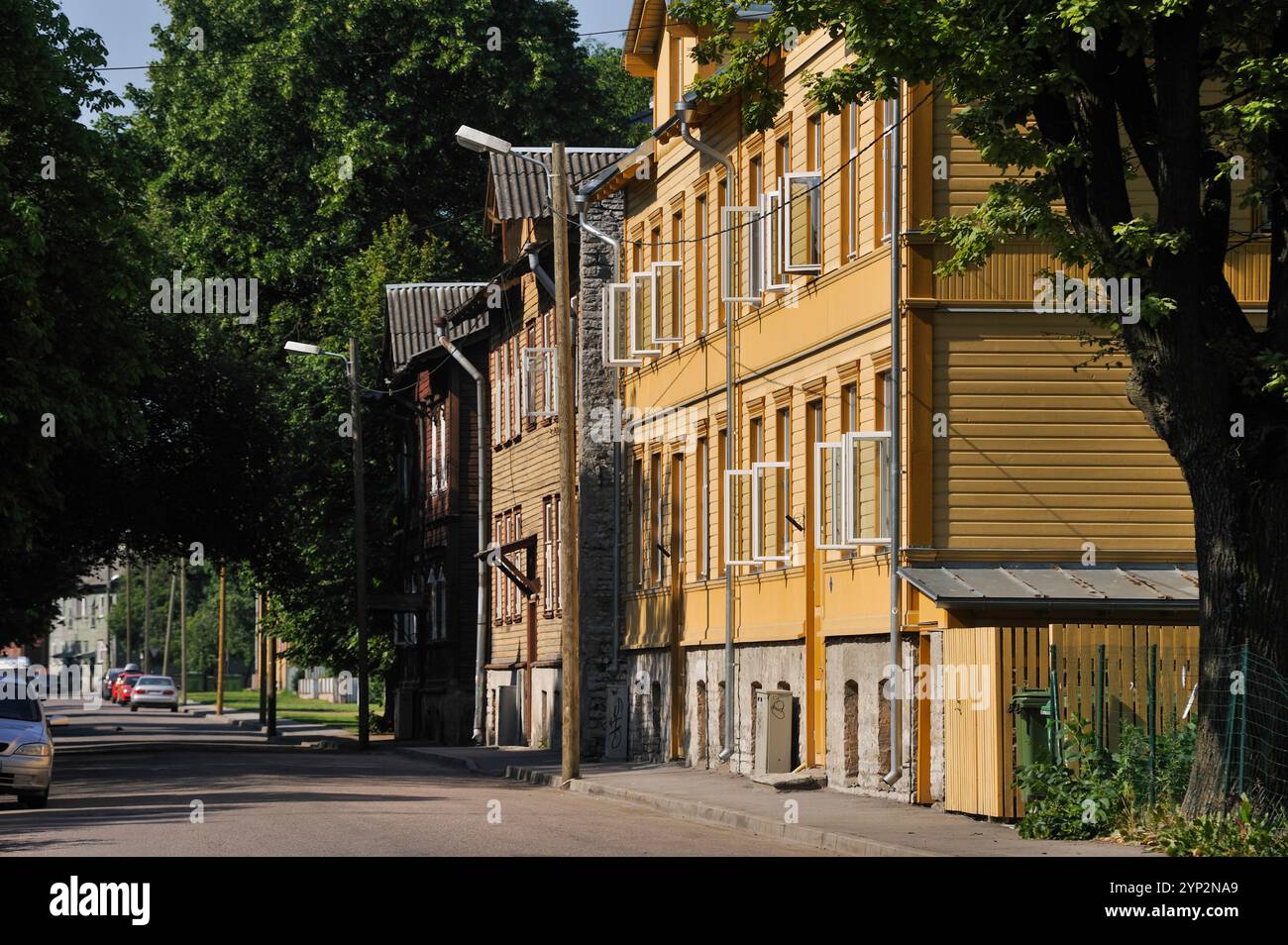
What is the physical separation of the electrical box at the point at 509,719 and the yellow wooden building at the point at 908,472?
13403 mm

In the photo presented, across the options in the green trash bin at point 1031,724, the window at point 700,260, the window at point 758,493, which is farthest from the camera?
the window at point 700,260

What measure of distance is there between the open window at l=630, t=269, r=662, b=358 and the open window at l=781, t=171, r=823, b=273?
7425 mm

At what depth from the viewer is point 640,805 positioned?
86.9ft

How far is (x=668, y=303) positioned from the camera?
119 feet

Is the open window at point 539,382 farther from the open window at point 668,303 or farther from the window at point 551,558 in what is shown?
the open window at point 668,303

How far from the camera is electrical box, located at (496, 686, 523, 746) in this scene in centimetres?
4616

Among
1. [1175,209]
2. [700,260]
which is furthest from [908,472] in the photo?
[700,260]

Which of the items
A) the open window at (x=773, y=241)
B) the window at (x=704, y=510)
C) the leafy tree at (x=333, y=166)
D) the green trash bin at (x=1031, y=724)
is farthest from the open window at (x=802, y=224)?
the leafy tree at (x=333, y=166)

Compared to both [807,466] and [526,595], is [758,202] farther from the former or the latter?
→ [526,595]

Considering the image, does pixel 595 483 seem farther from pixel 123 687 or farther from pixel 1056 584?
pixel 123 687

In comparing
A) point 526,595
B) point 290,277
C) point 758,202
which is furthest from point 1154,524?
point 290,277

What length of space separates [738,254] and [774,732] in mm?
7503

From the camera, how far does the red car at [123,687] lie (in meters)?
104
